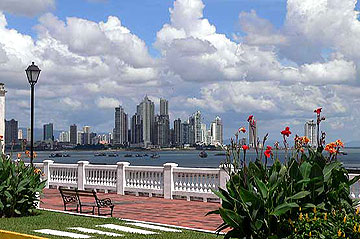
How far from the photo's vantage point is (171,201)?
22812 millimetres

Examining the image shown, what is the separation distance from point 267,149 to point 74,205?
40.1 ft

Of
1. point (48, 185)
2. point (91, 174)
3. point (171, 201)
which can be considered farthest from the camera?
point (48, 185)

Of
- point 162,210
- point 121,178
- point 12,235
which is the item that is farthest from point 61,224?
point 121,178

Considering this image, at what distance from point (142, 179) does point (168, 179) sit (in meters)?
1.73

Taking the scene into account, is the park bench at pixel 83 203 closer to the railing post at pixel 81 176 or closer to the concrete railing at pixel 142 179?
the concrete railing at pixel 142 179

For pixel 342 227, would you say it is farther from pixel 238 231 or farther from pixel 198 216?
pixel 198 216

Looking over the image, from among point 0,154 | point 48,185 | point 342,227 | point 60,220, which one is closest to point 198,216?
point 60,220

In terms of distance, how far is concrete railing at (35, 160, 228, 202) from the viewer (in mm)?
22484

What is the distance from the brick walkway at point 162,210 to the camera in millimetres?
16938

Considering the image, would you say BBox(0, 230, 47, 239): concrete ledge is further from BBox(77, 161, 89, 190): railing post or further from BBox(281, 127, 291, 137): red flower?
BBox(77, 161, 89, 190): railing post

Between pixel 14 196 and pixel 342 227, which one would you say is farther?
pixel 14 196

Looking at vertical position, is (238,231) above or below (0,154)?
below

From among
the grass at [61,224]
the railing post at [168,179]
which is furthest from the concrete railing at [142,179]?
the grass at [61,224]

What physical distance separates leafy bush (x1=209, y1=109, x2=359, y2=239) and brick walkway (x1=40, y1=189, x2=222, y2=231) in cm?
538
